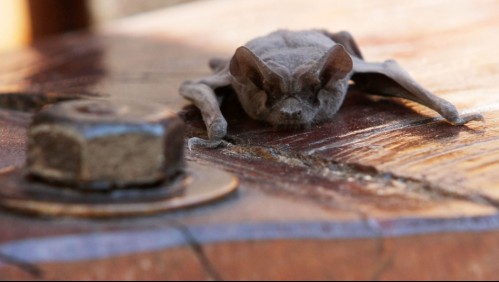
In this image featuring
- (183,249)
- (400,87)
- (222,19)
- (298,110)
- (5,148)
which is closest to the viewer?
(183,249)

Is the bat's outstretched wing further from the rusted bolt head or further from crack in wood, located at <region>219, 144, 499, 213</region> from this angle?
the rusted bolt head

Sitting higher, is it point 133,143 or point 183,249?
point 133,143

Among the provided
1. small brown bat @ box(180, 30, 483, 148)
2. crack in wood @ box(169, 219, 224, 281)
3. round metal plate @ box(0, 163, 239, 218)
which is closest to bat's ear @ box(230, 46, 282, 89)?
small brown bat @ box(180, 30, 483, 148)

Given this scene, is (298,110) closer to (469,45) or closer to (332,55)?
(332,55)

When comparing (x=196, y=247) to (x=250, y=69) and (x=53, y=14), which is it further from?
(x=53, y=14)

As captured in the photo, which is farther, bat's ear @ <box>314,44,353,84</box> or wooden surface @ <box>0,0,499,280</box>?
bat's ear @ <box>314,44,353,84</box>

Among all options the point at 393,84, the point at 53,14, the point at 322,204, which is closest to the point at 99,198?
the point at 322,204

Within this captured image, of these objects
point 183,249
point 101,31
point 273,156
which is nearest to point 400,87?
point 273,156
